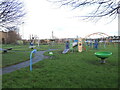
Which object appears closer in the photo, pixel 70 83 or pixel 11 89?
pixel 11 89

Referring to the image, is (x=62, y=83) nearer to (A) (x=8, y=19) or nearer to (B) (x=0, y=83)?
(B) (x=0, y=83)

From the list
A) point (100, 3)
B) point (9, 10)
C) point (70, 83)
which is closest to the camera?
point (100, 3)

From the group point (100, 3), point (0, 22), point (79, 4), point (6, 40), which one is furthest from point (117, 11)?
point (6, 40)

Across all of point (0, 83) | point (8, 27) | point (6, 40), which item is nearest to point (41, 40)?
point (6, 40)

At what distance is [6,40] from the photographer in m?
54.4

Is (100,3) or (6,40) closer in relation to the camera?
(100,3)

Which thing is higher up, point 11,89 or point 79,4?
point 79,4

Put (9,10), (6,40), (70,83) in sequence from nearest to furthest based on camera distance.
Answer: (70,83)
(9,10)
(6,40)

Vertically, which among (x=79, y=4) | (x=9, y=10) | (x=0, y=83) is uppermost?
(x=9, y=10)

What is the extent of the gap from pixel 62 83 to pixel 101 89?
131 centimetres

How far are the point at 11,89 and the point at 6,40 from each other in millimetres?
55850

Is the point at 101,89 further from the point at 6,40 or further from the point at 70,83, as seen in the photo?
the point at 6,40

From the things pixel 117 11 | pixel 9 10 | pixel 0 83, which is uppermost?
pixel 9 10

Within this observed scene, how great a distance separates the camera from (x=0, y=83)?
173 inches
